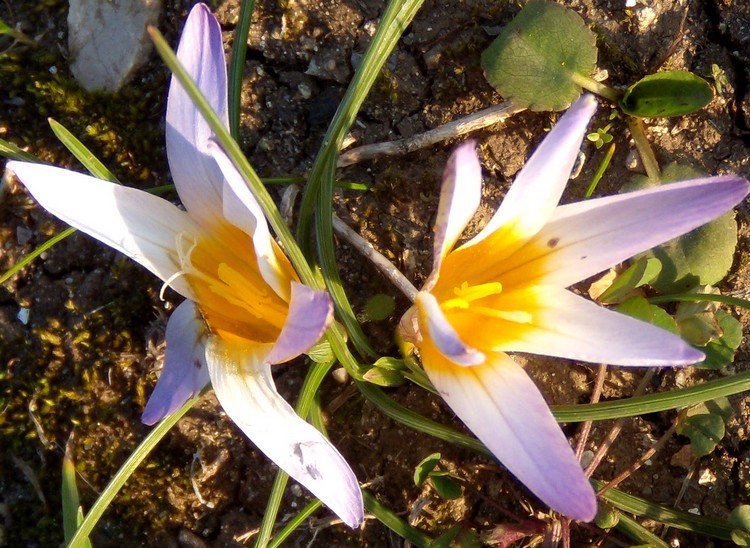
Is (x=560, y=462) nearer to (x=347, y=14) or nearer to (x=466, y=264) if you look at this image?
(x=466, y=264)

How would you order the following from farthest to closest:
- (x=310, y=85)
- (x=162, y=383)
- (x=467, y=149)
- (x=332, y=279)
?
(x=310, y=85) → (x=332, y=279) → (x=162, y=383) → (x=467, y=149)

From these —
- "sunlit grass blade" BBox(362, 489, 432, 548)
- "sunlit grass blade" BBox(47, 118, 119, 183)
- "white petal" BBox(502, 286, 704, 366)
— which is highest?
"sunlit grass blade" BBox(47, 118, 119, 183)

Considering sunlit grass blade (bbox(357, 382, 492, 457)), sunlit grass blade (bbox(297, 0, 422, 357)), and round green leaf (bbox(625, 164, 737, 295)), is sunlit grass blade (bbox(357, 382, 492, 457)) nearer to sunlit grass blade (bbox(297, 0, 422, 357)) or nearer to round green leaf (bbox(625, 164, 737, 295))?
sunlit grass blade (bbox(297, 0, 422, 357))

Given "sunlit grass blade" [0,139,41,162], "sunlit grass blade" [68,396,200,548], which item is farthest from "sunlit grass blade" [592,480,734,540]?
"sunlit grass blade" [0,139,41,162]

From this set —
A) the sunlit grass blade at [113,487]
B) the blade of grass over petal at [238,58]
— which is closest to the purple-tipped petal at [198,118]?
the blade of grass over petal at [238,58]

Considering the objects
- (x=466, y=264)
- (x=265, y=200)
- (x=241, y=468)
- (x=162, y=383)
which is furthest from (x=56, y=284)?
(x=466, y=264)
